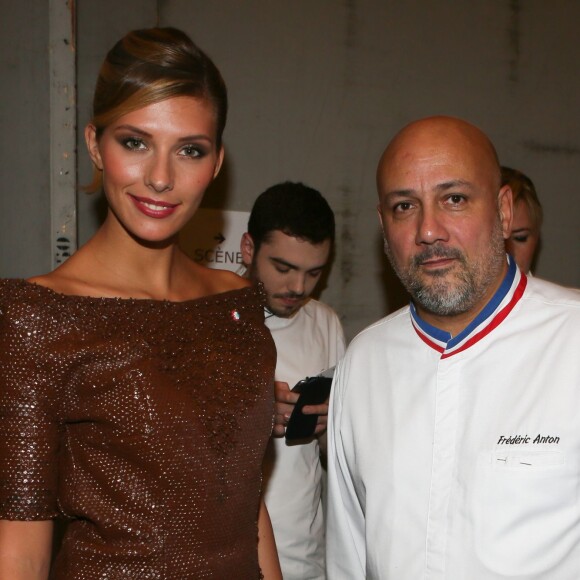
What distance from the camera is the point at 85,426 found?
1412 millimetres

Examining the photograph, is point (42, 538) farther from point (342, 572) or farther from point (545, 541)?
point (545, 541)

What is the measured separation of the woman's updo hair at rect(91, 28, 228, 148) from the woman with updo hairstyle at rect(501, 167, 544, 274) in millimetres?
1756

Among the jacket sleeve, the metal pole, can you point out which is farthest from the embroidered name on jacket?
the metal pole

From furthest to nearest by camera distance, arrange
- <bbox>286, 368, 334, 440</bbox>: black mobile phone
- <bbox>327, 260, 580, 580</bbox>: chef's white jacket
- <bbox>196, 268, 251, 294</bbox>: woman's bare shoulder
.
Answer: <bbox>286, 368, 334, 440</bbox>: black mobile phone → <bbox>196, 268, 251, 294</bbox>: woman's bare shoulder → <bbox>327, 260, 580, 580</bbox>: chef's white jacket

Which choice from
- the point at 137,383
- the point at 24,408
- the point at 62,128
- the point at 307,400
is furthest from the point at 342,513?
the point at 62,128

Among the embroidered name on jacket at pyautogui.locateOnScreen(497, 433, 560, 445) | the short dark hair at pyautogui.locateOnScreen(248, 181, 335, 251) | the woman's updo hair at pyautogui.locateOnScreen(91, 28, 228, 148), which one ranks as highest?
the woman's updo hair at pyautogui.locateOnScreen(91, 28, 228, 148)

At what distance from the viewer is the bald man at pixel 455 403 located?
159 centimetres

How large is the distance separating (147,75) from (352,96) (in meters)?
2.12

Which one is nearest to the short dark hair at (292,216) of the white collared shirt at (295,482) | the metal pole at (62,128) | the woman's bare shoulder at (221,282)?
the white collared shirt at (295,482)

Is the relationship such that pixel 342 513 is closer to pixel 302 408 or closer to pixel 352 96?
pixel 302 408

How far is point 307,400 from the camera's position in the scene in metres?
2.47

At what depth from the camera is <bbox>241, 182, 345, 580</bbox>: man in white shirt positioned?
8.48ft

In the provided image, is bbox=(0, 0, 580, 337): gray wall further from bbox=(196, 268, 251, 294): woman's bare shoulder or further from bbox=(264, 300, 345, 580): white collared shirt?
bbox=(196, 268, 251, 294): woman's bare shoulder

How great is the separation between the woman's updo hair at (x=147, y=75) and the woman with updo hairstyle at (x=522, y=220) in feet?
5.76
